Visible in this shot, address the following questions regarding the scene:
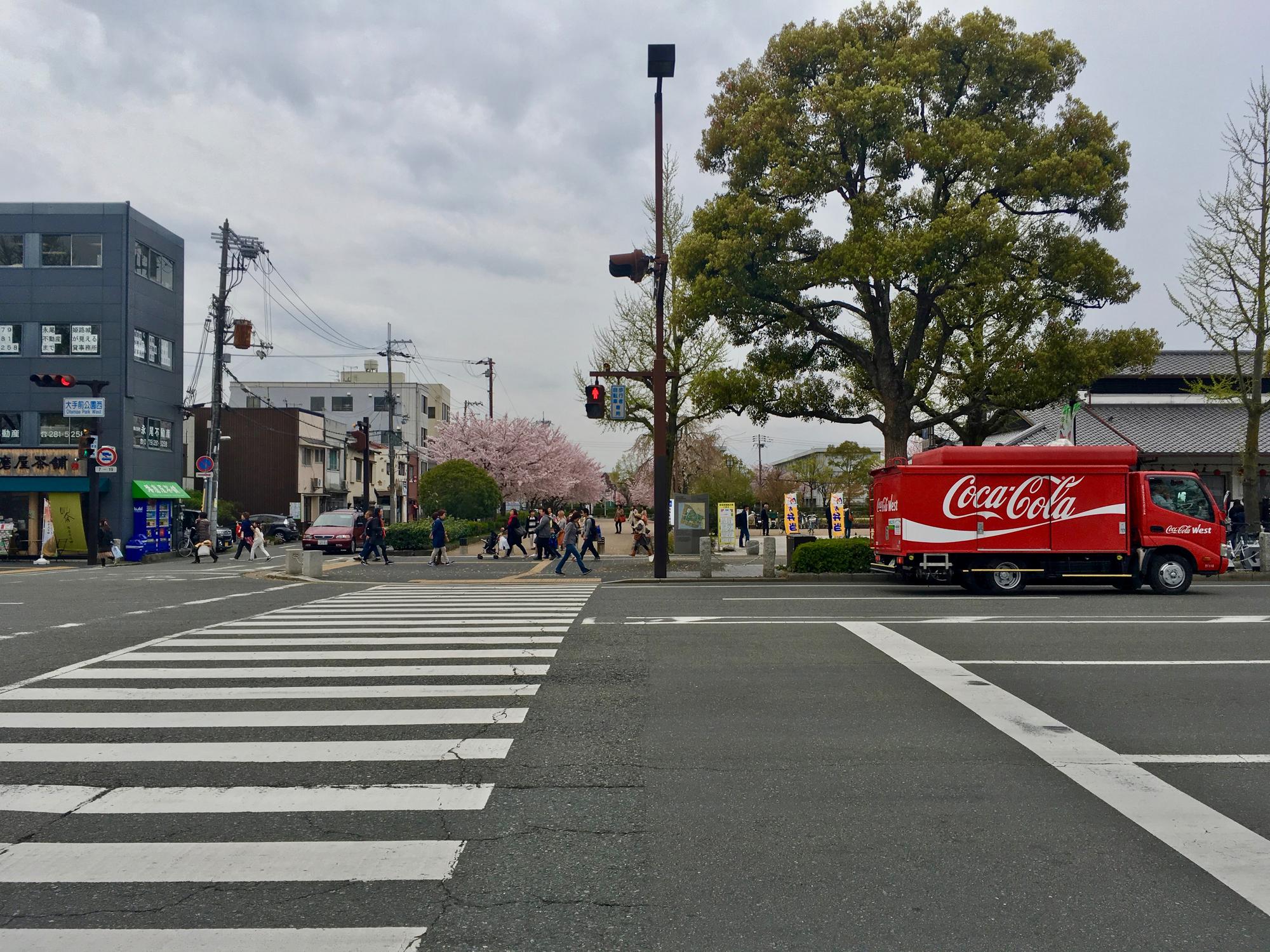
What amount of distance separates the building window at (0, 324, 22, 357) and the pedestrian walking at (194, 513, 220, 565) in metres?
9.57

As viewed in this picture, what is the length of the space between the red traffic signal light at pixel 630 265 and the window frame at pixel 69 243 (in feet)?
86.9

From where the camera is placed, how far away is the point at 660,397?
71.6ft

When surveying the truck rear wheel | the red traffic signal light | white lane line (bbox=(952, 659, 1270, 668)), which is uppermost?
the red traffic signal light

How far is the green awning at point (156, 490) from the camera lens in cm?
3678

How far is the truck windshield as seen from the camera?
17.3 meters

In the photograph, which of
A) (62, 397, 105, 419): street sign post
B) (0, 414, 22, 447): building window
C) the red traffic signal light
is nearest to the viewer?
the red traffic signal light

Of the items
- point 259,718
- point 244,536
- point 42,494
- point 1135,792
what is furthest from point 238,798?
point 42,494

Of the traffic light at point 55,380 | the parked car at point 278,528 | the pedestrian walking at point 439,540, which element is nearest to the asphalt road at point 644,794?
the pedestrian walking at point 439,540

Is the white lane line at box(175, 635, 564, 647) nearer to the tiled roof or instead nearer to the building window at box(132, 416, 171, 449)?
the tiled roof

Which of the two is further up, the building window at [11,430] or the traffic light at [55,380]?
the traffic light at [55,380]

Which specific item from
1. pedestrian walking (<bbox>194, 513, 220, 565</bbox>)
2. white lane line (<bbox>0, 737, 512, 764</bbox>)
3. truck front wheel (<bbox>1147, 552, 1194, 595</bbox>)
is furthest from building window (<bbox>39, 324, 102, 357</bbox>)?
truck front wheel (<bbox>1147, 552, 1194, 595</bbox>)

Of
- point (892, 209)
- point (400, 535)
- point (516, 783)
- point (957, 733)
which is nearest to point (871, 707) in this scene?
point (957, 733)

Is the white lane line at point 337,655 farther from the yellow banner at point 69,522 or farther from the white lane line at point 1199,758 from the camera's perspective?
the yellow banner at point 69,522

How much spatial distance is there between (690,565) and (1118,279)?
12.5 meters
